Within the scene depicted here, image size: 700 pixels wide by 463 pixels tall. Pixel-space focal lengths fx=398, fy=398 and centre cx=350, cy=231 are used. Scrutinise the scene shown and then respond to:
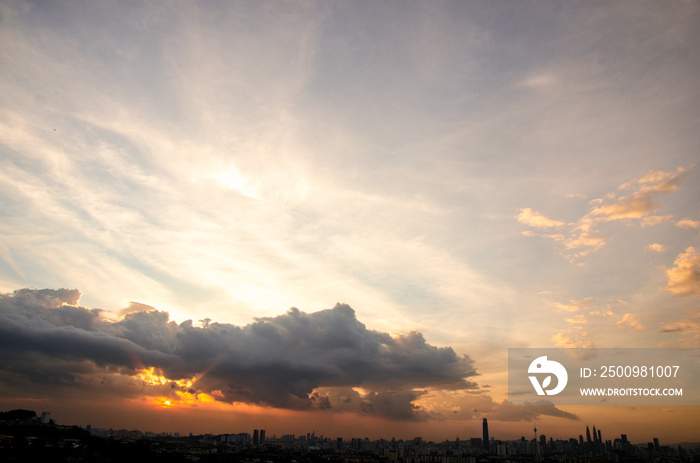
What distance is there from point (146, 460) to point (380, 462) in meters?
97.7

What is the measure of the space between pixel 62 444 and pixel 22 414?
288 ft

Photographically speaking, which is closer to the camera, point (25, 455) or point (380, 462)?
point (25, 455)

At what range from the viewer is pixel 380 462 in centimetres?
17188

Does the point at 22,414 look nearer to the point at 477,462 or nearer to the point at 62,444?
the point at 62,444

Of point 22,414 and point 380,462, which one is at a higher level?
point 22,414

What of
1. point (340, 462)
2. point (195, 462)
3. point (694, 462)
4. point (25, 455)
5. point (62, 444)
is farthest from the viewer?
point (694, 462)

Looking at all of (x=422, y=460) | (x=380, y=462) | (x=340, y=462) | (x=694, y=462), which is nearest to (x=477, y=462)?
(x=422, y=460)

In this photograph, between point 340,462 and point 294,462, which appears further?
point 340,462

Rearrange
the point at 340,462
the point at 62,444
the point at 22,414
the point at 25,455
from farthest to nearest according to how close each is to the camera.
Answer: the point at 22,414, the point at 340,462, the point at 62,444, the point at 25,455

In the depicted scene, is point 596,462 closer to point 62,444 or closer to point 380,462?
point 380,462

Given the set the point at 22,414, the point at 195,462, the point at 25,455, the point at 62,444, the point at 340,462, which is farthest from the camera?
the point at 22,414

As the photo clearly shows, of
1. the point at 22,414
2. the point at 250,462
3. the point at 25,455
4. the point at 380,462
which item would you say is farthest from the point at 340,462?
the point at 22,414

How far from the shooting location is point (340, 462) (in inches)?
6289

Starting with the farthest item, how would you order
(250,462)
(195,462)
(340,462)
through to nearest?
(340,462) → (250,462) → (195,462)
